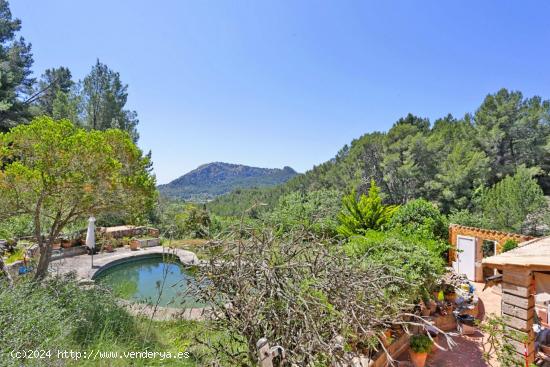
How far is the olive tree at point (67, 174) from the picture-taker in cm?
478

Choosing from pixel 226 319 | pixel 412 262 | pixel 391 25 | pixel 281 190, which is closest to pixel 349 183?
pixel 281 190

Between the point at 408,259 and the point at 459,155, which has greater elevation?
the point at 459,155

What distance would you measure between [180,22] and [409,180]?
21552 mm

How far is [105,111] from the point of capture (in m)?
20.5

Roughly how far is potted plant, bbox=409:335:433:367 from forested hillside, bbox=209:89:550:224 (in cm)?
2008

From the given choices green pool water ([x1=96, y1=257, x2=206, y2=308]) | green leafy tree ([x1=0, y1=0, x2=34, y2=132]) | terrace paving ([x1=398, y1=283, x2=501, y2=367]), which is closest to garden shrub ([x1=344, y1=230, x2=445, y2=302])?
terrace paving ([x1=398, y1=283, x2=501, y2=367])

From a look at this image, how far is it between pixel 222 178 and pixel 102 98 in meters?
94.3

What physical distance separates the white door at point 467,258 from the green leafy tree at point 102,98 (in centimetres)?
2146

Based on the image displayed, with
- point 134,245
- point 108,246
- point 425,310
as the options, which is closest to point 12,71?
point 108,246

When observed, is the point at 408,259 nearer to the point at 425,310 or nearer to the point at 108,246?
the point at 425,310

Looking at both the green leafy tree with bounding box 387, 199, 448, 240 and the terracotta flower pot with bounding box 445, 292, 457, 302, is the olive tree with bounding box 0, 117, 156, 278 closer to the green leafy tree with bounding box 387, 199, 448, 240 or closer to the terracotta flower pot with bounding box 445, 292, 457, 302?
the terracotta flower pot with bounding box 445, 292, 457, 302

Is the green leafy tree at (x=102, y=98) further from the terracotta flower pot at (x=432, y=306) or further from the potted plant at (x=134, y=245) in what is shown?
the terracotta flower pot at (x=432, y=306)

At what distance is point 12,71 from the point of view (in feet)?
62.5

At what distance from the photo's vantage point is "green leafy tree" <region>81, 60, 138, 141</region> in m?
20.4
